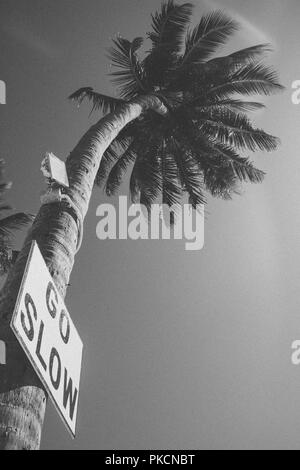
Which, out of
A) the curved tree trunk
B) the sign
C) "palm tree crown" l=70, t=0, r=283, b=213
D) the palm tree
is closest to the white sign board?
the curved tree trunk

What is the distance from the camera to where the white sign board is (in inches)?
105

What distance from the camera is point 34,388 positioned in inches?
121

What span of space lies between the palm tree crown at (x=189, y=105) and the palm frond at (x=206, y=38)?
2 cm

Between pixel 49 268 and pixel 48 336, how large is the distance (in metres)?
1.10

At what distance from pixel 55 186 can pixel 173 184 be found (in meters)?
7.69

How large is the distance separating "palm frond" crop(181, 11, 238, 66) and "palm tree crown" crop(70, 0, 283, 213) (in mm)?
22

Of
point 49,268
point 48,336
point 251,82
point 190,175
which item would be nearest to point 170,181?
point 190,175

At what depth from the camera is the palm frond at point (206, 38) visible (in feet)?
36.9

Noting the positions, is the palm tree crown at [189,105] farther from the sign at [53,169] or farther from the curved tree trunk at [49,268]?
the sign at [53,169]

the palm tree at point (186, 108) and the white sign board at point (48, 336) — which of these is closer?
the white sign board at point (48, 336)

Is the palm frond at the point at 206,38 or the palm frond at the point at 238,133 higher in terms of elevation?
the palm frond at the point at 206,38

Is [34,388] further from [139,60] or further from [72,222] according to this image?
[139,60]

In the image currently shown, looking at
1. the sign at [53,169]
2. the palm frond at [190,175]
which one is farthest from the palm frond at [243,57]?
the sign at [53,169]
